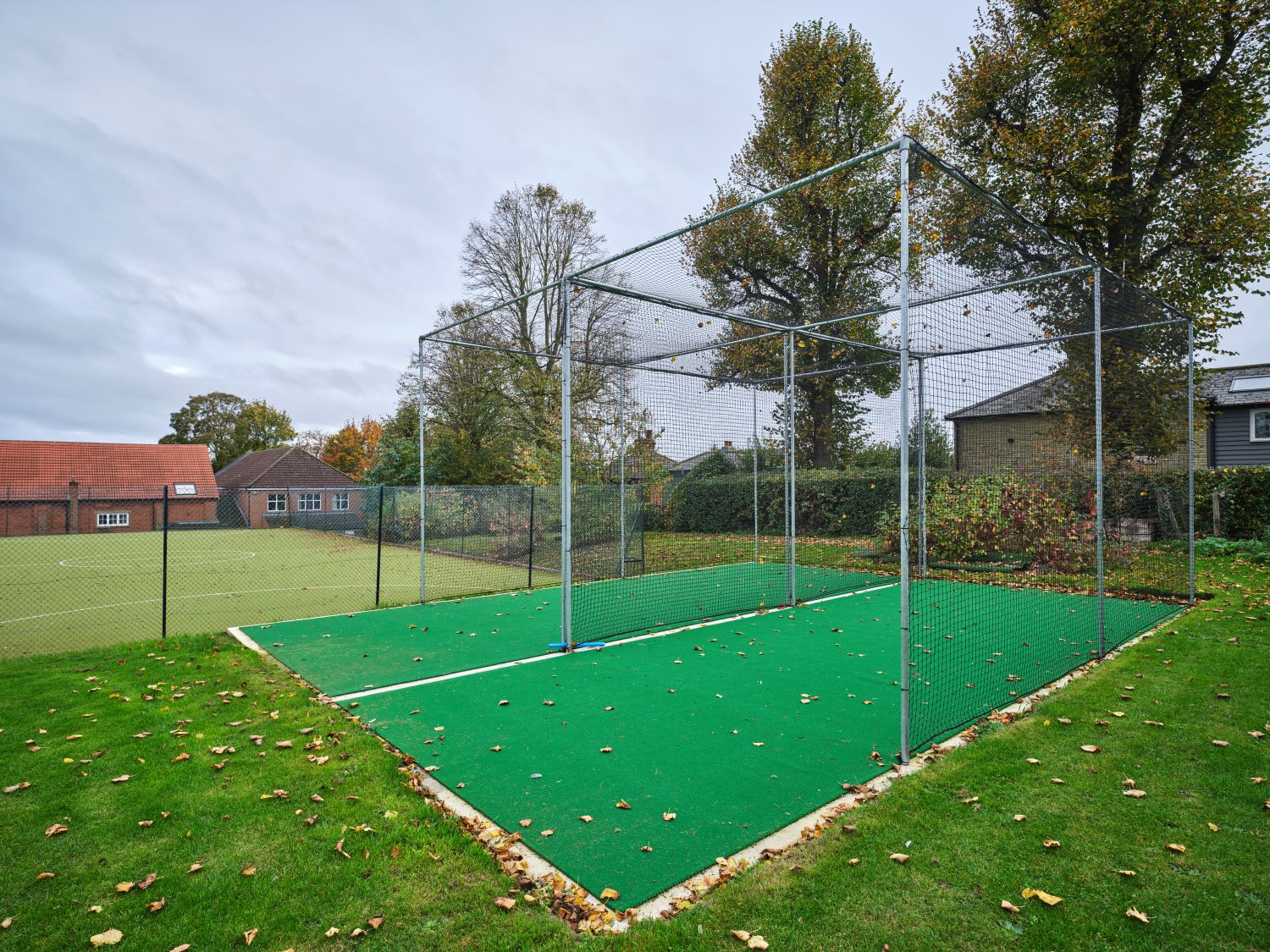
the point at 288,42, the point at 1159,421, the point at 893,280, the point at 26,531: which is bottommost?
the point at 26,531

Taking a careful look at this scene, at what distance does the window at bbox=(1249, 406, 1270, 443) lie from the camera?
1750 centimetres

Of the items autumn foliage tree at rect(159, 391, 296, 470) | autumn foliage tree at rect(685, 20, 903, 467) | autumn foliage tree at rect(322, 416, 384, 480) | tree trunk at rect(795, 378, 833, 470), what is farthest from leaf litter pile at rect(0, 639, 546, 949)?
autumn foliage tree at rect(159, 391, 296, 470)

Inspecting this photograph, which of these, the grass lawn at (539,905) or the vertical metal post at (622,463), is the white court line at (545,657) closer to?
the grass lawn at (539,905)

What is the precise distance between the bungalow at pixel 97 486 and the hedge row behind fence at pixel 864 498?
17.9 meters

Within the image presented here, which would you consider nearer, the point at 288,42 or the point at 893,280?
the point at 288,42

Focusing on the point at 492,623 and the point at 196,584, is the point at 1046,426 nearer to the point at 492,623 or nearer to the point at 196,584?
the point at 492,623

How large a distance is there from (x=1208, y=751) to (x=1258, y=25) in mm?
13276

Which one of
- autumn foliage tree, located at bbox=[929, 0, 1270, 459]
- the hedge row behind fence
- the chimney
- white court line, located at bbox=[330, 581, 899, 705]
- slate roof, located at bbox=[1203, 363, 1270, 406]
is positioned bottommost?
white court line, located at bbox=[330, 581, 899, 705]

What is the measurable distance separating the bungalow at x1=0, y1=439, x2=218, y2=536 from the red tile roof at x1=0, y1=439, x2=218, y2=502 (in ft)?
0.08

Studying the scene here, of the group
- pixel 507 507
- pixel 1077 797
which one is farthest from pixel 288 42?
pixel 1077 797

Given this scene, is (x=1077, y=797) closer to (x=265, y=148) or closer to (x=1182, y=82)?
(x=1182, y=82)

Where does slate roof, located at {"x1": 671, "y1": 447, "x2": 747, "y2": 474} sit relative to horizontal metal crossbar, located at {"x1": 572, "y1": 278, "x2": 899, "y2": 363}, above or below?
below

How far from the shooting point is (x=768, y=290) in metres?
16.9

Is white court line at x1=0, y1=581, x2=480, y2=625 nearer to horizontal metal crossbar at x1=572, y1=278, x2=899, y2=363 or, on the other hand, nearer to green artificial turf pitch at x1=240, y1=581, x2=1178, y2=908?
green artificial turf pitch at x1=240, y1=581, x2=1178, y2=908
